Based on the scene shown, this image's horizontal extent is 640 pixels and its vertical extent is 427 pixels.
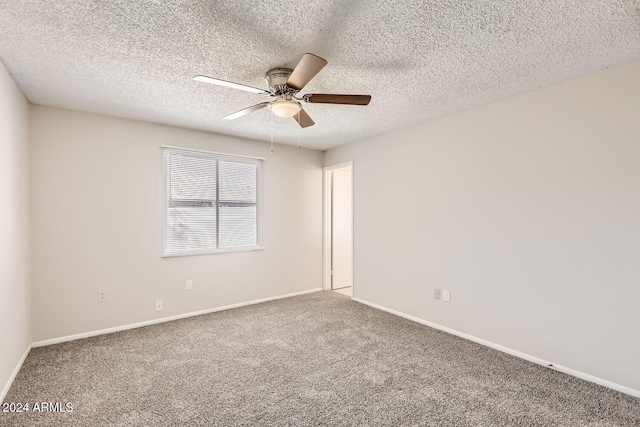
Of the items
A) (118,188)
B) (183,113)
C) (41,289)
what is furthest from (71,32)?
(41,289)

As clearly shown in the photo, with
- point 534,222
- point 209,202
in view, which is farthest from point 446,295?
point 209,202

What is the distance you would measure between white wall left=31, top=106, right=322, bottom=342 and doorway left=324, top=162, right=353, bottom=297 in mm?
1277

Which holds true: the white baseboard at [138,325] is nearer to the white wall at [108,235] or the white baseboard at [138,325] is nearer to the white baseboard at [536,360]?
the white wall at [108,235]

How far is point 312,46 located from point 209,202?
273 cm

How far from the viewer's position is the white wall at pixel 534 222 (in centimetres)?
228

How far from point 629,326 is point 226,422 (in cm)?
289

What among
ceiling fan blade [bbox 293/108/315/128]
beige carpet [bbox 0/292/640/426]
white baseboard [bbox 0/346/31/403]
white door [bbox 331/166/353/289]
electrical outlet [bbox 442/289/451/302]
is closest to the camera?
beige carpet [bbox 0/292/640/426]

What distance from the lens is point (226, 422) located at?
194 centimetres

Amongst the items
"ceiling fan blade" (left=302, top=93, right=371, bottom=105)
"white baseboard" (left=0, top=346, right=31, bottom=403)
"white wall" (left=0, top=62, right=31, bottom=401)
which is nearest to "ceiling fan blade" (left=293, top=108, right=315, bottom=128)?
"ceiling fan blade" (left=302, top=93, right=371, bottom=105)

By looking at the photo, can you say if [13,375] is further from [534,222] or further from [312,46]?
[534,222]

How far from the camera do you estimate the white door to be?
5.39m

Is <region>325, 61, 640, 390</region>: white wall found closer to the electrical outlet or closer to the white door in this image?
the electrical outlet

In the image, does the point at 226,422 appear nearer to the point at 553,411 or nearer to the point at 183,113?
the point at 553,411

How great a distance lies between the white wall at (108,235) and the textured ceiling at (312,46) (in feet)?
1.56
